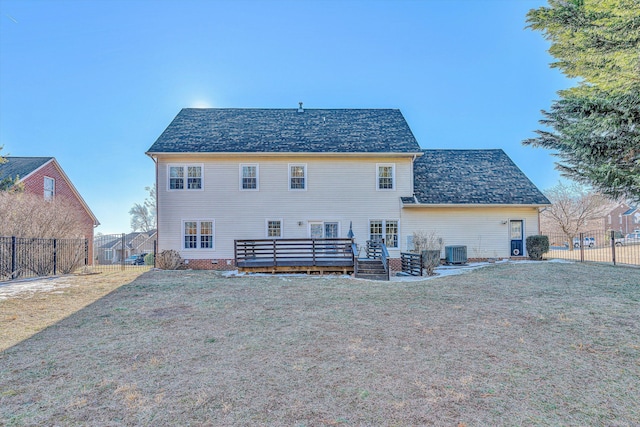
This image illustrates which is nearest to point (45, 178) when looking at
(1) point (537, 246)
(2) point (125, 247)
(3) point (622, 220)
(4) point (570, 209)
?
(2) point (125, 247)

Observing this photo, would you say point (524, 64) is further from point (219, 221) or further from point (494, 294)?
point (219, 221)

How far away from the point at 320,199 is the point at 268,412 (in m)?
12.9

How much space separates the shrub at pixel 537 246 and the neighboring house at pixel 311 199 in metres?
0.50

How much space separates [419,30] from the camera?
17.3 m

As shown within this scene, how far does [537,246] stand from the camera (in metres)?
15.4

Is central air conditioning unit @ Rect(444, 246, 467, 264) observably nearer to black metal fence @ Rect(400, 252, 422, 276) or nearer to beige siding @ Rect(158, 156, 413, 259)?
beige siding @ Rect(158, 156, 413, 259)

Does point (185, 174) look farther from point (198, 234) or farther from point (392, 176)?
point (392, 176)

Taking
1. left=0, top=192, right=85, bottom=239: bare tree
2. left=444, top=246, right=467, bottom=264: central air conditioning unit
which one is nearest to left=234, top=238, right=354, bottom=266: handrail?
left=444, top=246, right=467, bottom=264: central air conditioning unit

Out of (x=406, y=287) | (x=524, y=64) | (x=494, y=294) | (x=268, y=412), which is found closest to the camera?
(x=268, y=412)

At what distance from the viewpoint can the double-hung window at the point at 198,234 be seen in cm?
1532

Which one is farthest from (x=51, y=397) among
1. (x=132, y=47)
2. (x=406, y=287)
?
(x=132, y=47)

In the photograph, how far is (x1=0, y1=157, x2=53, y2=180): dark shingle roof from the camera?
1881 cm

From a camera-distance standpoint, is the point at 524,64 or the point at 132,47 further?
the point at 524,64

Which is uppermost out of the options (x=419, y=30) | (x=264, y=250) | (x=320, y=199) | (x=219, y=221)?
(x=419, y=30)
